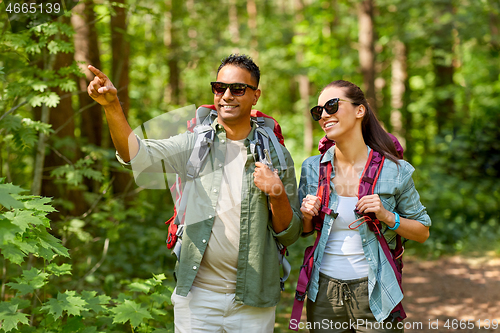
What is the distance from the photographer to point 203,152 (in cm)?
246

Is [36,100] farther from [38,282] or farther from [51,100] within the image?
[38,282]

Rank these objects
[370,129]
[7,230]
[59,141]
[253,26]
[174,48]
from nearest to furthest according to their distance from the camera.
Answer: [7,230], [370,129], [59,141], [174,48], [253,26]

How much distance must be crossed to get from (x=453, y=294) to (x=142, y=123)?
18.0 ft

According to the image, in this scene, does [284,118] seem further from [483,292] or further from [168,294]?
[168,294]

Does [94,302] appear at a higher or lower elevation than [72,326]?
higher

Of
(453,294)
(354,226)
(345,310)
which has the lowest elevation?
(453,294)

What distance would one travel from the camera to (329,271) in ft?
8.13

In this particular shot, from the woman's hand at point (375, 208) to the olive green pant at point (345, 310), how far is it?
0.38 m

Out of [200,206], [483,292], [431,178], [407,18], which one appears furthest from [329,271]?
[407,18]

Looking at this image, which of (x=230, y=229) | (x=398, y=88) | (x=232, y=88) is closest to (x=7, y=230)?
(x=230, y=229)

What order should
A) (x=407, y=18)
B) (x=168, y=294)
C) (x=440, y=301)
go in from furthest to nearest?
(x=407, y=18) → (x=440, y=301) → (x=168, y=294)

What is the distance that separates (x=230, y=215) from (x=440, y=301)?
5019mm

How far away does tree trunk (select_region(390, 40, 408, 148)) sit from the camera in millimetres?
11490

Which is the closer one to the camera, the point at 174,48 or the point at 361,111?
the point at 361,111
